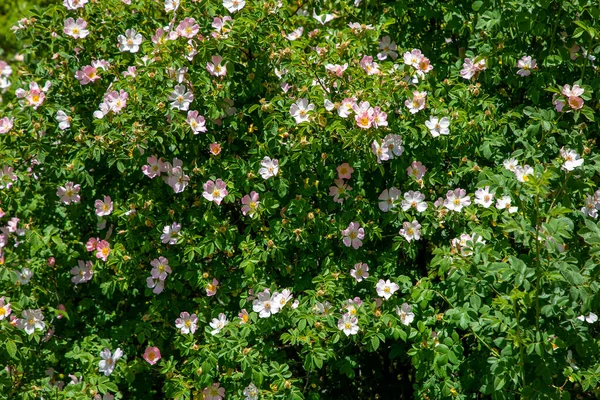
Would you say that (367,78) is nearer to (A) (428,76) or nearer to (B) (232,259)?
(A) (428,76)

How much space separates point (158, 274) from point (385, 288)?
819 millimetres

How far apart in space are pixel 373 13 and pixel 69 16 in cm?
121

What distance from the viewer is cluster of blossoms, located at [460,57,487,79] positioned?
8.76 ft

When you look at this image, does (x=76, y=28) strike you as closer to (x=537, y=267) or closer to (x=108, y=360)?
(x=108, y=360)

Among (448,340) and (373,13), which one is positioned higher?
(373,13)

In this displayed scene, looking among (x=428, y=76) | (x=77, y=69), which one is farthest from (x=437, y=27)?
(x=77, y=69)

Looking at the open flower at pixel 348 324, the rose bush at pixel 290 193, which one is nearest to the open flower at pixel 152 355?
the rose bush at pixel 290 193

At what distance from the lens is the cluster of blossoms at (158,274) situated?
267 centimetres

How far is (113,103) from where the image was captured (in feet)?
8.60

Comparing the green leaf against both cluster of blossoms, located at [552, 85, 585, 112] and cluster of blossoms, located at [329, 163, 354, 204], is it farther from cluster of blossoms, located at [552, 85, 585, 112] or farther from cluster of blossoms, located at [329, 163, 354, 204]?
cluster of blossoms, located at [552, 85, 585, 112]


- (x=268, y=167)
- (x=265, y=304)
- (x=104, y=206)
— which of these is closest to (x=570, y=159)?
(x=268, y=167)

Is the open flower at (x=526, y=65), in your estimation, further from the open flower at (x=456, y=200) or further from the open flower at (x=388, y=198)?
the open flower at (x=388, y=198)

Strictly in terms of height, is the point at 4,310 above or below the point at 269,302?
below

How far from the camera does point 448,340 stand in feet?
7.91
